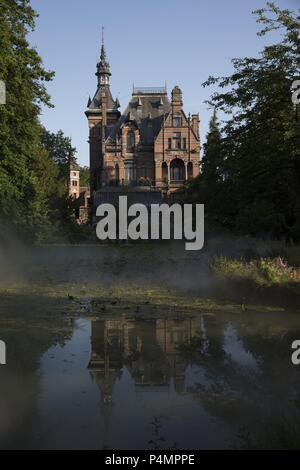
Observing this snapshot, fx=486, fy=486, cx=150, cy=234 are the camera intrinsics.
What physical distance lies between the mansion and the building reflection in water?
5158 cm

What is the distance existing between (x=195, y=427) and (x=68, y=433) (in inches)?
57.1

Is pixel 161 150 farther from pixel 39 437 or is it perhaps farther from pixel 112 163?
pixel 39 437

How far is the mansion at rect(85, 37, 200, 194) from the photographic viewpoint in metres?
→ 63.3

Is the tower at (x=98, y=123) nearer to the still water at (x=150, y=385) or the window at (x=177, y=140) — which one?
the window at (x=177, y=140)

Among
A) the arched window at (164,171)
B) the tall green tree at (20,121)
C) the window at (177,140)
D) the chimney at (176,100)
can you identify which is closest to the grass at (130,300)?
the tall green tree at (20,121)

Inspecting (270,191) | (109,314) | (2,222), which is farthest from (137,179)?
(109,314)

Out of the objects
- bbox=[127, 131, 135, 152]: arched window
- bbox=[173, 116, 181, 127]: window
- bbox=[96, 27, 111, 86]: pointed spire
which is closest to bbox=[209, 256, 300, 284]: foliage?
bbox=[173, 116, 181, 127]: window

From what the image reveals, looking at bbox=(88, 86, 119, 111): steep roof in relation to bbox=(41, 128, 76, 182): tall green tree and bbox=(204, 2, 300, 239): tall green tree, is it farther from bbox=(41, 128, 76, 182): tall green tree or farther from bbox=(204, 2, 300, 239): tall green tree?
bbox=(204, 2, 300, 239): tall green tree

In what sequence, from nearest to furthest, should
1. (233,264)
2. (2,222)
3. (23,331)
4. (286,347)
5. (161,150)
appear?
1. (286,347)
2. (23,331)
3. (233,264)
4. (2,222)
5. (161,150)

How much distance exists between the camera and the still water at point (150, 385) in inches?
213

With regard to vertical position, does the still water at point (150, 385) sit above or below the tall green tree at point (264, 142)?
below

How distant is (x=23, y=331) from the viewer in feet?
34.5

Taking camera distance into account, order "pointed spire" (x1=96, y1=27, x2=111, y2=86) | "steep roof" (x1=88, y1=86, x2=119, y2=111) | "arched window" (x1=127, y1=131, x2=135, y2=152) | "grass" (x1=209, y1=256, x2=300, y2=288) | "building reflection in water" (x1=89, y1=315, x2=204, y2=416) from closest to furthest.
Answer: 1. "building reflection in water" (x1=89, y1=315, x2=204, y2=416)
2. "grass" (x1=209, y1=256, x2=300, y2=288)
3. "arched window" (x1=127, y1=131, x2=135, y2=152)
4. "steep roof" (x1=88, y1=86, x2=119, y2=111)
5. "pointed spire" (x1=96, y1=27, x2=111, y2=86)

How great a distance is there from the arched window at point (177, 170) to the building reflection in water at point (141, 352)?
173ft
